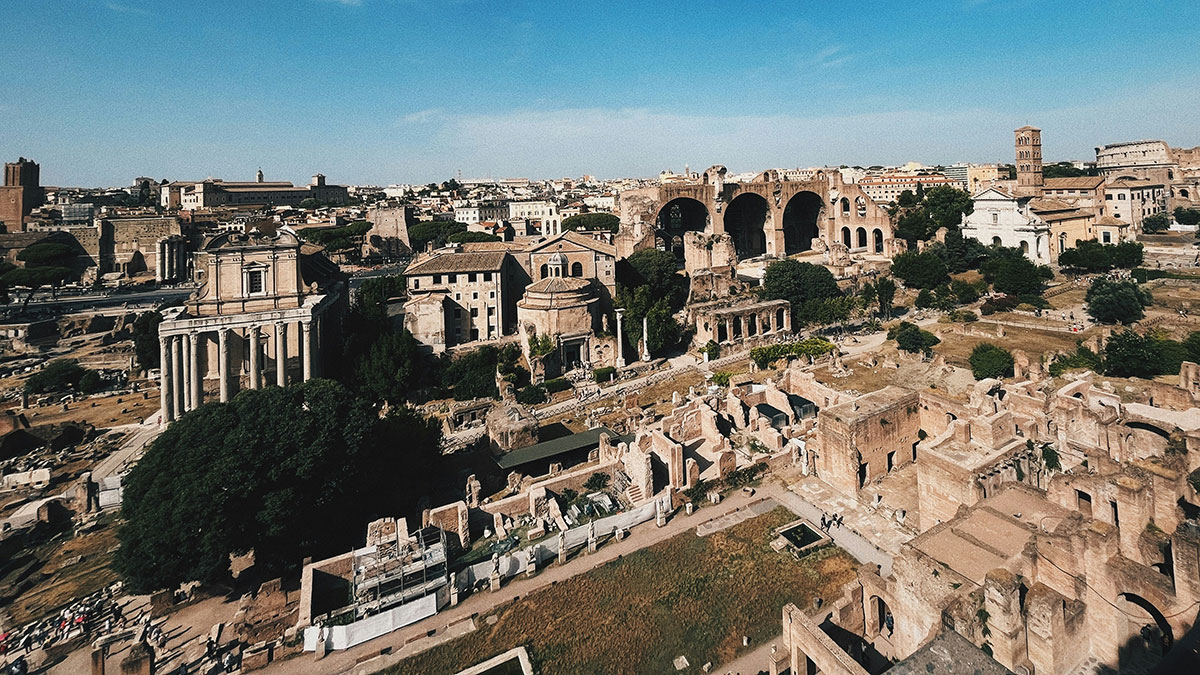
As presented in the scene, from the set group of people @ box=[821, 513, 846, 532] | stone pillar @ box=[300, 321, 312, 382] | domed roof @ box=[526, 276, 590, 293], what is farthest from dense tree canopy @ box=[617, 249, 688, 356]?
group of people @ box=[821, 513, 846, 532]

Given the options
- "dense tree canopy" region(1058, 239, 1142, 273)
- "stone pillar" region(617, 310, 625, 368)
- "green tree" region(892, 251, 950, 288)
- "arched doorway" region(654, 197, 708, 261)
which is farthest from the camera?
"arched doorway" region(654, 197, 708, 261)

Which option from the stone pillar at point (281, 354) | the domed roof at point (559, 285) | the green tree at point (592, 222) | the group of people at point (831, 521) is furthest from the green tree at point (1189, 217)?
the stone pillar at point (281, 354)

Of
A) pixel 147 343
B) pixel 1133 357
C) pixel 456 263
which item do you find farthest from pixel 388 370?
pixel 1133 357

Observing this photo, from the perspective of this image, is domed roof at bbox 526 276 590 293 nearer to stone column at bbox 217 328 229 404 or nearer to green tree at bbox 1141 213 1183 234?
stone column at bbox 217 328 229 404

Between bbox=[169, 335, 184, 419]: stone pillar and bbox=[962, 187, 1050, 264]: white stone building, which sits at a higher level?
bbox=[962, 187, 1050, 264]: white stone building

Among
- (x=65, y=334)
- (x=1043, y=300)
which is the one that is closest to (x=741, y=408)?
(x=1043, y=300)

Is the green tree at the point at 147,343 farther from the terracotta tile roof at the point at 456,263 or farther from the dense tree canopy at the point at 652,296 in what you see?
the dense tree canopy at the point at 652,296
